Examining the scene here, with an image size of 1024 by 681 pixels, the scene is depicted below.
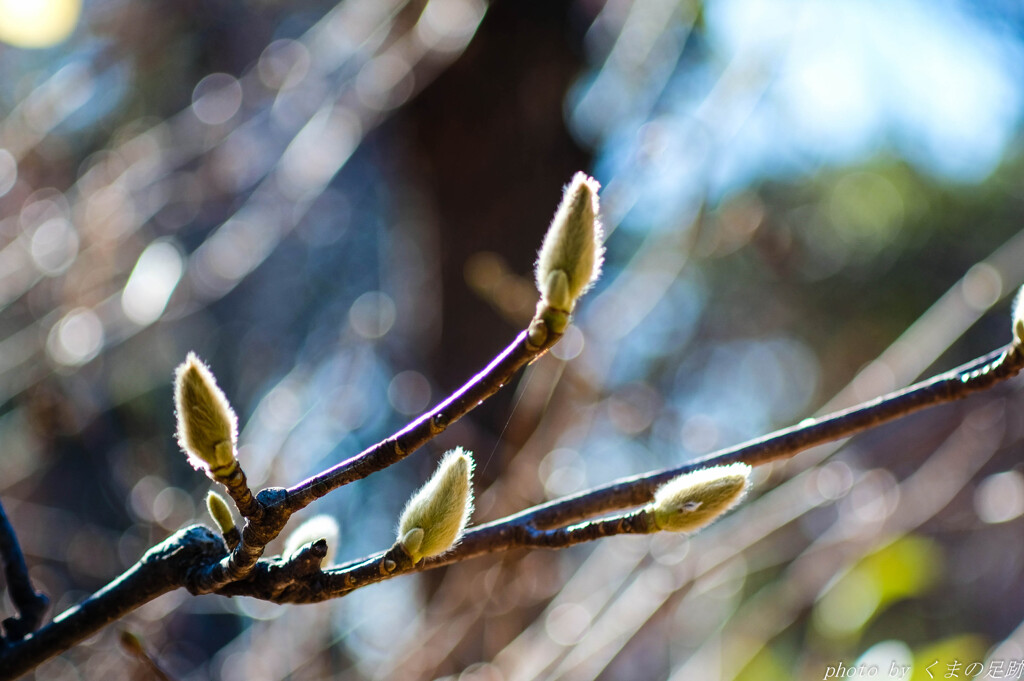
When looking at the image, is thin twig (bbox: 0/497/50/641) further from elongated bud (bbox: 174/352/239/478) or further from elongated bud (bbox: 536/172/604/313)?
elongated bud (bbox: 536/172/604/313)

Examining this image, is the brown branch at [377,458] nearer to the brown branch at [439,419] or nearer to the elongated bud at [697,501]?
the brown branch at [439,419]

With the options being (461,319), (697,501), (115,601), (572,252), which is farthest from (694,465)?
(461,319)

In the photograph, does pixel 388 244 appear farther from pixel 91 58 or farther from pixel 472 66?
pixel 91 58

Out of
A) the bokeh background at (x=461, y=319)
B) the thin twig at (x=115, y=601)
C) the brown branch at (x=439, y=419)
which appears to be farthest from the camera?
the bokeh background at (x=461, y=319)

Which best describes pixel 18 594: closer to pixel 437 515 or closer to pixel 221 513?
pixel 221 513

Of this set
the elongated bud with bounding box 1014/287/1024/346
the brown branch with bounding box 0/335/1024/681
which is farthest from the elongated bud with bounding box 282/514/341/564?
the elongated bud with bounding box 1014/287/1024/346

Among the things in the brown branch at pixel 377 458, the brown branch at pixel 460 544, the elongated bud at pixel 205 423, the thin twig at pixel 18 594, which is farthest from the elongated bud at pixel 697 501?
the thin twig at pixel 18 594
